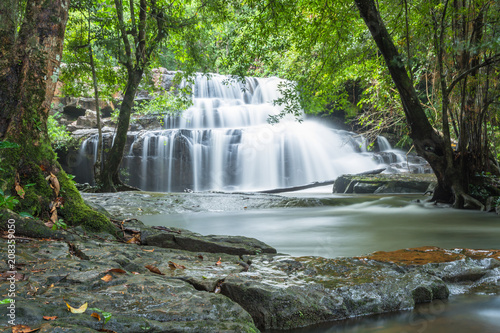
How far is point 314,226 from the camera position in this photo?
264 inches

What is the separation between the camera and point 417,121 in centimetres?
811

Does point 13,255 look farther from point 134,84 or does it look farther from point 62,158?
point 62,158

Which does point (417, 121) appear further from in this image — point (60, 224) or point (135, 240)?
point (60, 224)

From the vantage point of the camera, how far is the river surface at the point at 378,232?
243 cm

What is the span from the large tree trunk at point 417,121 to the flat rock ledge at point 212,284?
195 inches

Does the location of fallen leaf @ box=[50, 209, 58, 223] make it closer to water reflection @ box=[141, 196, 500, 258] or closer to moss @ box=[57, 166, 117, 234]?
moss @ box=[57, 166, 117, 234]

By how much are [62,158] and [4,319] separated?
18.5 metres

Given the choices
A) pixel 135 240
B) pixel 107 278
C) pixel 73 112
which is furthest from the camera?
pixel 73 112

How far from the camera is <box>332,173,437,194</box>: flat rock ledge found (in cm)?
1204

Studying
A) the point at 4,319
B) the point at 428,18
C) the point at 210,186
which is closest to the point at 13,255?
the point at 4,319

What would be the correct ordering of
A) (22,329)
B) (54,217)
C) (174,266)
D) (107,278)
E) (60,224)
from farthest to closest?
(54,217) < (60,224) < (174,266) < (107,278) < (22,329)

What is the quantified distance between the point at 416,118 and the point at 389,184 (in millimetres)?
4606

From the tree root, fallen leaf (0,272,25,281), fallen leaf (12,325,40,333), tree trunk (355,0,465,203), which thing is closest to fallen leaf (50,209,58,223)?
fallen leaf (0,272,25,281)

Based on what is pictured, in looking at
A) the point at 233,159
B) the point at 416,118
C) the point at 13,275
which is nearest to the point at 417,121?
the point at 416,118
